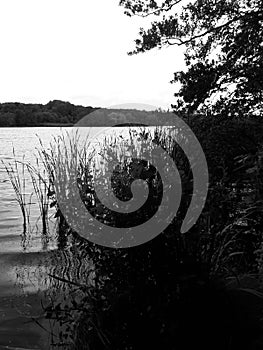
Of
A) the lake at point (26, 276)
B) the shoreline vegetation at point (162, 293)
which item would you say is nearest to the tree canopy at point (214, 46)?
the lake at point (26, 276)

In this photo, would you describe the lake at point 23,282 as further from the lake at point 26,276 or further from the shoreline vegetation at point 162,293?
the shoreline vegetation at point 162,293

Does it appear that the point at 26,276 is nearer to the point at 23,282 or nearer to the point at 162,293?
the point at 23,282

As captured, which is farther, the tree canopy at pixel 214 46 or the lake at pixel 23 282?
the tree canopy at pixel 214 46

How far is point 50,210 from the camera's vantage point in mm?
9039

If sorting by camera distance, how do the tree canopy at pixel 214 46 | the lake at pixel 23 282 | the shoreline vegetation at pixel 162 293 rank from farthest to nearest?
1. the tree canopy at pixel 214 46
2. the lake at pixel 23 282
3. the shoreline vegetation at pixel 162 293

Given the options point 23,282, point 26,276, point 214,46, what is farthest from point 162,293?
point 214,46

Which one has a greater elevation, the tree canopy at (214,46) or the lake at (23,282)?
the tree canopy at (214,46)

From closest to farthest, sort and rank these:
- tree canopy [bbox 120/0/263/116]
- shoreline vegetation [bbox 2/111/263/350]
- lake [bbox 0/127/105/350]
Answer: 1. shoreline vegetation [bbox 2/111/263/350]
2. lake [bbox 0/127/105/350]
3. tree canopy [bbox 120/0/263/116]

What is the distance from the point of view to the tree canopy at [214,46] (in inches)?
186

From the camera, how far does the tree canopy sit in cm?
472

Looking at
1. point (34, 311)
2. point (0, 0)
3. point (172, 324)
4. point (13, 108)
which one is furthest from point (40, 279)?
point (13, 108)

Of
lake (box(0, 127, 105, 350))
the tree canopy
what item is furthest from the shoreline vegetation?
the tree canopy

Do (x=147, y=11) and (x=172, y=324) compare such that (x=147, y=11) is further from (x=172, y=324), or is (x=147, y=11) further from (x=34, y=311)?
(x=172, y=324)

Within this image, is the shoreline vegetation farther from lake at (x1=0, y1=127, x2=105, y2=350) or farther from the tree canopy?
the tree canopy
